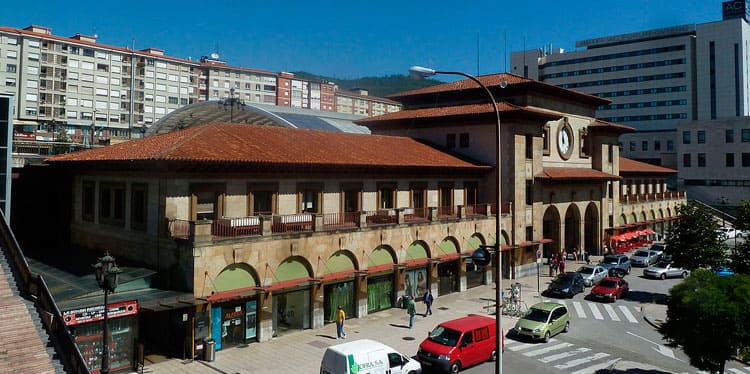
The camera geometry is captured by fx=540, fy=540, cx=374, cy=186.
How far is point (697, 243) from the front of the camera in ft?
116

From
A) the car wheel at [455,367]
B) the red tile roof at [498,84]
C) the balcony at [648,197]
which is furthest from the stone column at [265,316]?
the balcony at [648,197]

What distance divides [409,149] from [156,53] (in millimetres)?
77973

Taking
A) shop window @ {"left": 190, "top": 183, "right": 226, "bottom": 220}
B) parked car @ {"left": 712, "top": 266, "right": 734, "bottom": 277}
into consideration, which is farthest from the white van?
parked car @ {"left": 712, "top": 266, "right": 734, "bottom": 277}

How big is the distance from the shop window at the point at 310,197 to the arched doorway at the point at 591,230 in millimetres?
32044

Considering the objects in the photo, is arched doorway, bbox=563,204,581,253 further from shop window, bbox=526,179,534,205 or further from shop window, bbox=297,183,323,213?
shop window, bbox=297,183,323,213

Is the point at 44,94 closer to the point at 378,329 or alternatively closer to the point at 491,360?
the point at 378,329

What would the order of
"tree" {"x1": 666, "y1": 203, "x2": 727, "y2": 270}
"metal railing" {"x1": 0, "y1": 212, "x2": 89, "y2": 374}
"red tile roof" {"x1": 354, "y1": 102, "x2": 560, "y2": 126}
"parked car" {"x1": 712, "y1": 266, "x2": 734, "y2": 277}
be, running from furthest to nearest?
"red tile roof" {"x1": 354, "y1": 102, "x2": 560, "y2": 126}, "parked car" {"x1": 712, "y1": 266, "x2": 734, "y2": 277}, "tree" {"x1": 666, "y1": 203, "x2": 727, "y2": 270}, "metal railing" {"x1": 0, "y1": 212, "x2": 89, "y2": 374}

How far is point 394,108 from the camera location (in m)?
159

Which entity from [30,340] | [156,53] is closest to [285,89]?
[156,53]

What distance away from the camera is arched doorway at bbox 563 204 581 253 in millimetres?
49531

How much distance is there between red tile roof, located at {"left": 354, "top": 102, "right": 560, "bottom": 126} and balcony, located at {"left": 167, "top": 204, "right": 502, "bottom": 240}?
9.08 meters

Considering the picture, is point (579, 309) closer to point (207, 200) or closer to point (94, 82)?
point (207, 200)

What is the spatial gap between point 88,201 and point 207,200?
9450mm

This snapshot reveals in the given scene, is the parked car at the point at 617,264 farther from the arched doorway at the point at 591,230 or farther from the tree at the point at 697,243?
the arched doorway at the point at 591,230
